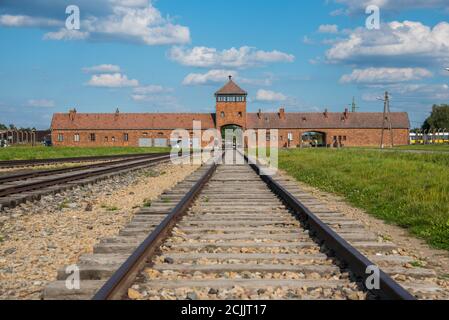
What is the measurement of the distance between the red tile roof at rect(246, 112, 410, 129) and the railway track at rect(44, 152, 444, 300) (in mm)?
81292

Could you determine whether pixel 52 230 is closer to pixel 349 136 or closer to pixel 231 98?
pixel 231 98

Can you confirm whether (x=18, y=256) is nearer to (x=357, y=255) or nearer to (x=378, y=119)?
(x=357, y=255)

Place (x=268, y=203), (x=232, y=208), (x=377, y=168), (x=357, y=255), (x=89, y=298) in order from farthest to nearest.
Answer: (x=377, y=168)
(x=268, y=203)
(x=232, y=208)
(x=357, y=255)
(x=89, y=298)

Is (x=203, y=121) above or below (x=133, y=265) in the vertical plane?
above

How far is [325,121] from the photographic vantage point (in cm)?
8900

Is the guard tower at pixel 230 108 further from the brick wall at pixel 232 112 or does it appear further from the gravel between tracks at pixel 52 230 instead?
the gravel between tracks at pixel 52 230

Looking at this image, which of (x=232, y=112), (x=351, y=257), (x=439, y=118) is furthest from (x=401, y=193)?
(x=439, y=118)

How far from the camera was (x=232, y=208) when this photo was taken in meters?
9.07

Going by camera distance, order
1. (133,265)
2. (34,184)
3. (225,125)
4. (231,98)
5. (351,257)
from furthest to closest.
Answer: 1. (225,125)
2. (231,98)
3. (34,184)
4. (351,257)
5. (133,265)

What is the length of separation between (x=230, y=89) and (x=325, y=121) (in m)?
17.2

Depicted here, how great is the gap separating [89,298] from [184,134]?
82633 millimetres

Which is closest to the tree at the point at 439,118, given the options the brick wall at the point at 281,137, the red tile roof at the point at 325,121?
the red tile roof at the point at 325,121

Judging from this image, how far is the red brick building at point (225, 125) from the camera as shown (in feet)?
283

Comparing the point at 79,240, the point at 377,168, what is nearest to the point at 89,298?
the point at 79,240
